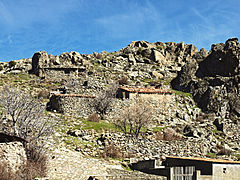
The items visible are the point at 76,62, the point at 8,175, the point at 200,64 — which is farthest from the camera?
the point at 76,62

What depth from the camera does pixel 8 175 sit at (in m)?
12.9

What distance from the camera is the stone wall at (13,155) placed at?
14234 millimetres

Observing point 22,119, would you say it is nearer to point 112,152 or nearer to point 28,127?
point 28,127

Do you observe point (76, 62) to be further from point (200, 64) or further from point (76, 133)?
point (76, 133)

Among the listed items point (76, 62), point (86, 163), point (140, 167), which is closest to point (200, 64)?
point (76, 62)

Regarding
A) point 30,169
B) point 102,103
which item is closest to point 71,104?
point 102,103

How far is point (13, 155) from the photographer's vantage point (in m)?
14.7

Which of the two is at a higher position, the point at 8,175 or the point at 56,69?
the point at 56,69

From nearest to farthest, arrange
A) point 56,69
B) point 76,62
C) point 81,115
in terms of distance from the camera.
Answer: point 81,115 < point 56,69 < point 76,62

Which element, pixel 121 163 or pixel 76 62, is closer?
pixel 121 163

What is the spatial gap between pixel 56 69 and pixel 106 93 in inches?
1066

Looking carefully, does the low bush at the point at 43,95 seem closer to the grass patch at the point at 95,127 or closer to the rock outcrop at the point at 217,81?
the grass patch at the point at 95,127

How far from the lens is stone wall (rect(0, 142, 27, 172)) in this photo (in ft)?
46.7

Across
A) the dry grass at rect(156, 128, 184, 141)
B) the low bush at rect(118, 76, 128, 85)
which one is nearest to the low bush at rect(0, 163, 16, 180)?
the dry grass at rect(156, 128, 184, 141)
